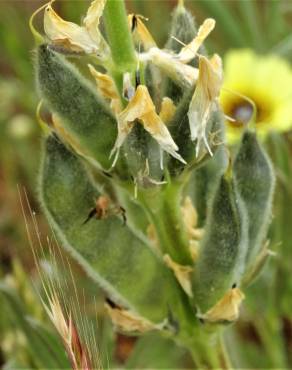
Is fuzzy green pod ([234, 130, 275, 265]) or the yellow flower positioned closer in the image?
fuzzy green pod ([234, 130, 275, 265])

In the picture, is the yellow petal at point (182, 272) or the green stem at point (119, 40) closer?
the green stem at point (119, 40)

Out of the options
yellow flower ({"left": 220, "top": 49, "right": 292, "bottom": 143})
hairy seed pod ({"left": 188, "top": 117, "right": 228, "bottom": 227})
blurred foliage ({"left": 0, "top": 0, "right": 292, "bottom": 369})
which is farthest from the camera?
yellow flower ({"left": 220, "top": 49, "right": 292, "bottom": 143})

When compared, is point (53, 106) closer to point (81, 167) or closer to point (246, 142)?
point (81, 167)

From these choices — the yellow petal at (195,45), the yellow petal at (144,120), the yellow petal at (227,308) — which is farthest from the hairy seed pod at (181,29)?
the yellow petal at (227,308)

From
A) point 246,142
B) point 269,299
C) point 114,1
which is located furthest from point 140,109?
point 269,299

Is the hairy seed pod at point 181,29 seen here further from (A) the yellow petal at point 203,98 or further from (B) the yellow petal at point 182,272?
(B) the yellow petal at point 182,272

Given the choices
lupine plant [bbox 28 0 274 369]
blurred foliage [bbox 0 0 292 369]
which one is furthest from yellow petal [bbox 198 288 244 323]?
blurred foliage [bbox 0 0 292 369]

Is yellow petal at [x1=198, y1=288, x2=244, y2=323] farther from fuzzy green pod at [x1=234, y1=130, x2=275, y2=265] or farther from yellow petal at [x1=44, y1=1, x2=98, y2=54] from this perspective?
yellow petal at [x1=44, y1=1, x2=98, y2=54]
